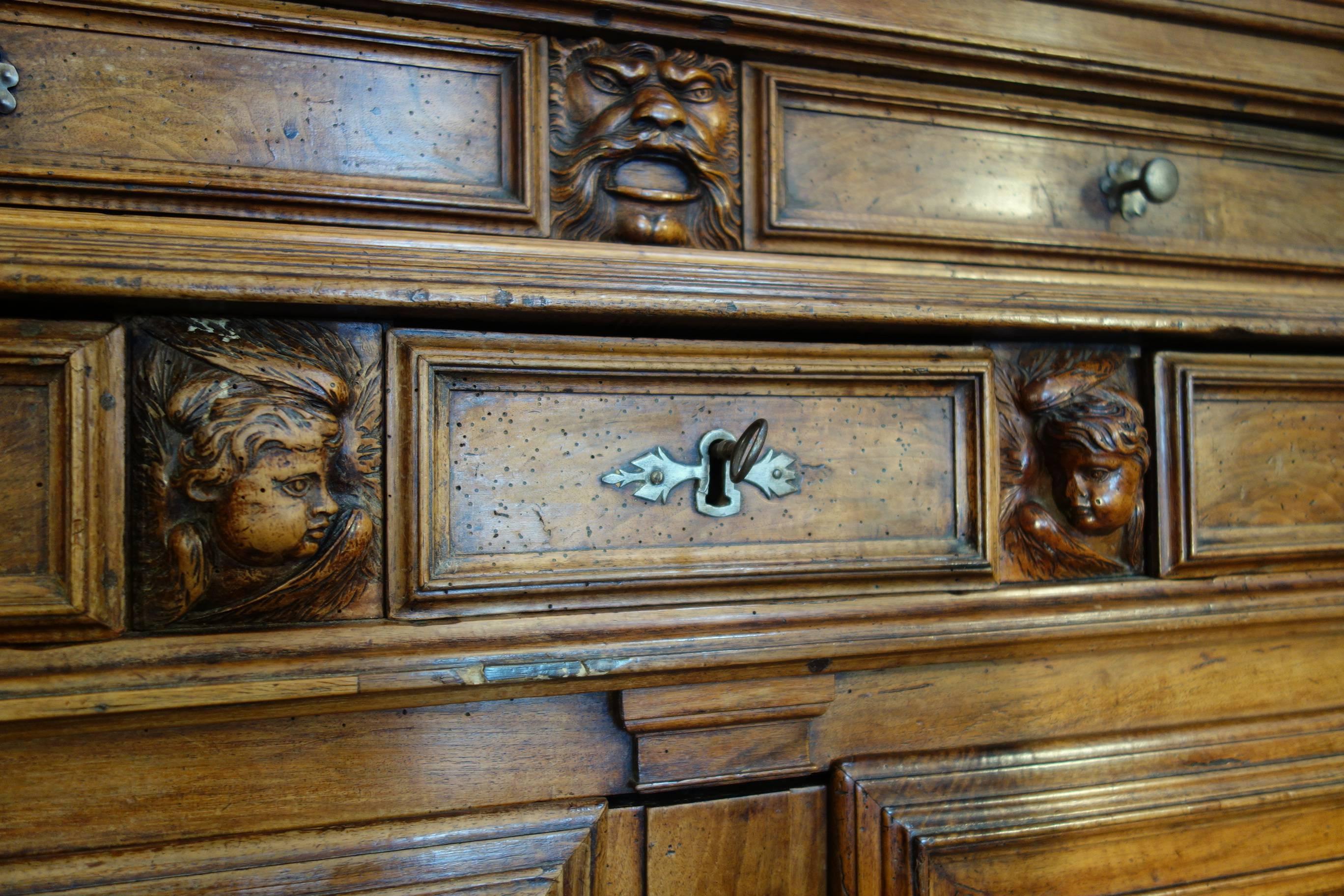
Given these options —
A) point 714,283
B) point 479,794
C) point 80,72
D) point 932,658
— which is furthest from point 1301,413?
point 80,72

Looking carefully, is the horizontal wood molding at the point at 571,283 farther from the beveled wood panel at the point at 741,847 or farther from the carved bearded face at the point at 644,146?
the beveled wood panel at the point at 741,847

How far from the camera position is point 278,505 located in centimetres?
43

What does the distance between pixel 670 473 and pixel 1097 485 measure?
31 cm

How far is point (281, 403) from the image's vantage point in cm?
44

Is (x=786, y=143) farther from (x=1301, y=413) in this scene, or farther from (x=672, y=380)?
(x=1301, y=413)

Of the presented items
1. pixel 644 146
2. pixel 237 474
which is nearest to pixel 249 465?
pixel 237 474

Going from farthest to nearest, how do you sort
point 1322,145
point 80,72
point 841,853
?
1. point 1322,145
2. point 841,853
3. point 80,72

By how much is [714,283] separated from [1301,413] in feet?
1.60

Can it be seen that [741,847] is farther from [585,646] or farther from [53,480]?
[53,480]

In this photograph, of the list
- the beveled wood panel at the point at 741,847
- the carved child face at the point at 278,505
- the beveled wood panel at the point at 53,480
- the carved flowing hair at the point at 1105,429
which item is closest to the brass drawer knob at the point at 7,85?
the beveled wood panel at the point at 53,480

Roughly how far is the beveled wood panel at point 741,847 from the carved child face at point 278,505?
0.91 feet

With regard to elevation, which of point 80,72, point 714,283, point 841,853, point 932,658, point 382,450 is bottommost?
point 841,853

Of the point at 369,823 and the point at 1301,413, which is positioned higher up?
the point at 1301,413

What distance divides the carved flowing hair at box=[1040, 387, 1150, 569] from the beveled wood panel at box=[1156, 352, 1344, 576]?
2 cm
